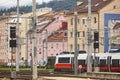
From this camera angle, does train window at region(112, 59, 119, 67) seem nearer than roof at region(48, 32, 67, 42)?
Yes

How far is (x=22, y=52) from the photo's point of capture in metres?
143

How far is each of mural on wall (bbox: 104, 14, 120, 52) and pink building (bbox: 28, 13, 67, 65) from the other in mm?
18446

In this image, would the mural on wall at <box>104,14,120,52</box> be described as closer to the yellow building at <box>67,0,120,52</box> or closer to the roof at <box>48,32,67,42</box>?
the yellow building at <box>67,0,120,52</box>

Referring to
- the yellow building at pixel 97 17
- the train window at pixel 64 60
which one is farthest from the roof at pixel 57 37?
the train window at pixel 64 60

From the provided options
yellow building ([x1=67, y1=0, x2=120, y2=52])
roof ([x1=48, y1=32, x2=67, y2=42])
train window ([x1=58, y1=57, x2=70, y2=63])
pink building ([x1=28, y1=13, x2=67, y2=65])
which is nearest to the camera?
train window ([x1=58, y1=57, x2=70, y2=63])

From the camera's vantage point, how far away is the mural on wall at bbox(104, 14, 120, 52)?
9326 cm

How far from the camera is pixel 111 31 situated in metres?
95.0

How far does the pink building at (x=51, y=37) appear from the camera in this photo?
118963mm

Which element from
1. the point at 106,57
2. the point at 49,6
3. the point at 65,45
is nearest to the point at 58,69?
the point at 106,57

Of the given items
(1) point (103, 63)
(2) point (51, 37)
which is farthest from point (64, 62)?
(2) point (51, 37)

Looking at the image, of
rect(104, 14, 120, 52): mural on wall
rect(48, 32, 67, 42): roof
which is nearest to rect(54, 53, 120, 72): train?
rect(104, 14, 120, 52): mural on wall

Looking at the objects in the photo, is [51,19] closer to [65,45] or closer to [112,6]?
[65,45]

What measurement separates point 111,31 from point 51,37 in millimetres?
29808

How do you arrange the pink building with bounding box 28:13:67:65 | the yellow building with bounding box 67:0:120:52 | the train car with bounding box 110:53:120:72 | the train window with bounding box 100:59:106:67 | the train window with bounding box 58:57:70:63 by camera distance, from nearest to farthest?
the train car with bounding box 110:53:120:72 → the train window with bounding box 100:59:106:67 → the train window with bounding box 58:57:70:63 → the yellow building with bounding box 67:0:120:52 → the pink building with bounding box 28:13:67:65
